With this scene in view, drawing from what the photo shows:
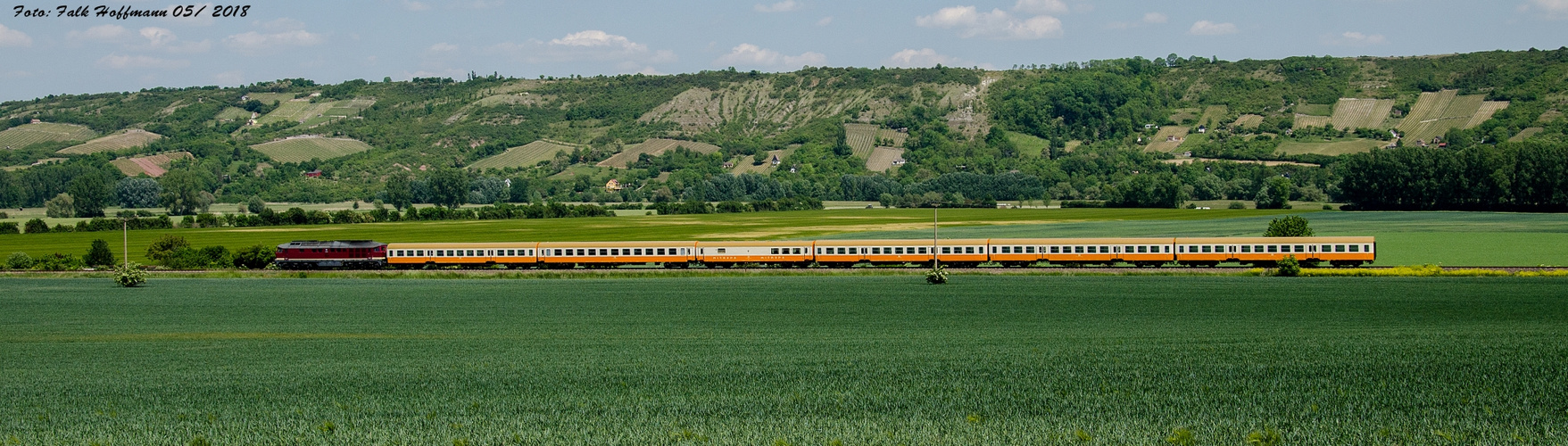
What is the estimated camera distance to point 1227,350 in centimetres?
2141

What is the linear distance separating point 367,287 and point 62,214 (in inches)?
4618

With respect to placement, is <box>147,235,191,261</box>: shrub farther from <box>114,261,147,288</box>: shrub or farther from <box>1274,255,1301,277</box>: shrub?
<box>1274,255,1301,277</box>: shrub

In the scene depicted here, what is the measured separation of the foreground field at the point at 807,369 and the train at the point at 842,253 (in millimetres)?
14955

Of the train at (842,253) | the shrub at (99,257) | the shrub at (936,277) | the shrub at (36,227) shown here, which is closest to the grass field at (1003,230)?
the shrub at (36,227)

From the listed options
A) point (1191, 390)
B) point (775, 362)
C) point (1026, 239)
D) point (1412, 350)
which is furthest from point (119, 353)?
point (1026, 239)

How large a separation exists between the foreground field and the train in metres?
15.0

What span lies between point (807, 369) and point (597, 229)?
85.1 m

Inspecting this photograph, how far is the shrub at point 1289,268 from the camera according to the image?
50062 mm

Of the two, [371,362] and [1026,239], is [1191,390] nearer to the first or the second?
[371,362]

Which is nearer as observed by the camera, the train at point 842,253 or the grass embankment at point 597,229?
the train at point 842,253

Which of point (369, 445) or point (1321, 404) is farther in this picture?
point (1321, 404)

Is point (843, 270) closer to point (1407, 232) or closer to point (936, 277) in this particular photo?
point (936, 277)

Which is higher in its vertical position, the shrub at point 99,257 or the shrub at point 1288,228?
the shrub at point 1288,228

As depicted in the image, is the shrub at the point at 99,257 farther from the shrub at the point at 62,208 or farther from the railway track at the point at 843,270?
the shrub at the point at 62,208
